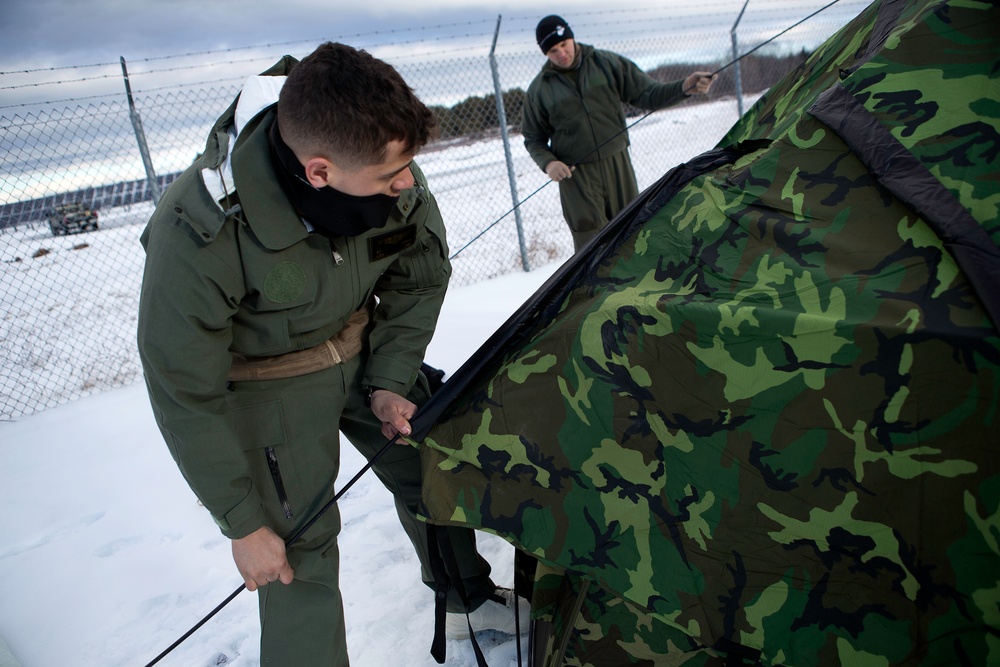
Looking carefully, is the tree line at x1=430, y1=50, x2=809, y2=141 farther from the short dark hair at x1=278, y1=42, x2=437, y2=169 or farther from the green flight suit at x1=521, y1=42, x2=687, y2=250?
the short dark hair at x1=278, y1=42, x2=437, y2=169

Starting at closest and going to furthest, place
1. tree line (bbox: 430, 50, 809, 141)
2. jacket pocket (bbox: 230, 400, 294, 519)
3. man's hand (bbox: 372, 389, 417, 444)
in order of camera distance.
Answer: jacket pocket (bbox: 230, 400, 294, 519)
man's hand (bbox: 372, 389, 417, 444)
tree line (bbox: 430, 50, 809, 141)

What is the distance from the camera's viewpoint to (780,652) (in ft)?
4.38

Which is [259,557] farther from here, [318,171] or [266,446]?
[318,171]

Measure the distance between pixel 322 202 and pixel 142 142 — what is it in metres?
3.63

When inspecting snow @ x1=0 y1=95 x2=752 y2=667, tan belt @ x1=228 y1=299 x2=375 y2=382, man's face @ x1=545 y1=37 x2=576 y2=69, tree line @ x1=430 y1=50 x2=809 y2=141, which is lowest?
snow @ x1=0 y1=95 x2=752 y2=667

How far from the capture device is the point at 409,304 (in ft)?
5.85

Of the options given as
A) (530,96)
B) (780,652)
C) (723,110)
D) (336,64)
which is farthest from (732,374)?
(723,110)

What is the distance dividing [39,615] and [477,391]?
1.85m

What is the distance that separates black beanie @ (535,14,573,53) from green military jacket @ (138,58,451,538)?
251cm

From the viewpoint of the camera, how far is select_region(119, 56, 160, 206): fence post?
4148 mm

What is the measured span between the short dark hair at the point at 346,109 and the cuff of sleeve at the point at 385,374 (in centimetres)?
52

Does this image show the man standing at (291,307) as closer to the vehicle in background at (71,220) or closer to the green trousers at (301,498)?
the green trousers at (301,498)

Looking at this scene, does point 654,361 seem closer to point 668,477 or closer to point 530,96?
point 668,477

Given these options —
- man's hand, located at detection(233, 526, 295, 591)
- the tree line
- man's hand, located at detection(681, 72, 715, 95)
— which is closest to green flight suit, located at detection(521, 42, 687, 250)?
man's hand, located at detection(681, 72, 715, 95)
